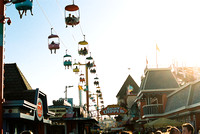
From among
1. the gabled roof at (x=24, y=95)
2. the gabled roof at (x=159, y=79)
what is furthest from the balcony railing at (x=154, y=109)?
the gabled roof at (x=24, y=95)

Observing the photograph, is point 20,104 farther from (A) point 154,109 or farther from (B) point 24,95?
(A) point 154,109

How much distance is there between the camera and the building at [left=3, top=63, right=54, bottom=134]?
1797 centimetres

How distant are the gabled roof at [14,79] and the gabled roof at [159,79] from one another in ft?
59.4

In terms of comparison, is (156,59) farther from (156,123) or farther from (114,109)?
(156,123)

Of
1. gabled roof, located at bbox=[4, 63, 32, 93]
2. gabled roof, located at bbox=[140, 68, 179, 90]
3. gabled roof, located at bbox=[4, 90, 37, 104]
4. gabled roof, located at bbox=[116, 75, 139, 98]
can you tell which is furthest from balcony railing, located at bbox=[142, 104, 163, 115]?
gabled roof, located at bbox=[116, 75, 139, 98]

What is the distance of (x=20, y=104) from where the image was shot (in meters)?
18.0

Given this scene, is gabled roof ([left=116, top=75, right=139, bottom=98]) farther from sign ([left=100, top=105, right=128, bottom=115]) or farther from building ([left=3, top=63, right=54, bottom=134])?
building ([left=3, top=63, right=54, bottom=134])

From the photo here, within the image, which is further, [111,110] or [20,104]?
[111,110]

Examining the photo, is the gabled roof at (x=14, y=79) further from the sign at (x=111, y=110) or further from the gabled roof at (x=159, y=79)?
the gabled roof at (x=159, y=79)

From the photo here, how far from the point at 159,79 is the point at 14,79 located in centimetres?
2012

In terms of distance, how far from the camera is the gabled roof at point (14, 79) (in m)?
23.3

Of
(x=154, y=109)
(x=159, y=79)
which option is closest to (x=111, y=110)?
(x=154, y=109)

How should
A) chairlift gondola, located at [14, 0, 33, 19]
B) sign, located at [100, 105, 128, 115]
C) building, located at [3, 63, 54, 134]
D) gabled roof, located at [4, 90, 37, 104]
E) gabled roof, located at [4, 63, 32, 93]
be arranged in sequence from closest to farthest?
chairlift gondola, located at [14, 0, 33, 19] → building, located at [3, 63, 54, 134] → gabled roof, located at [4, 90, 37, 104] → gabled roof, located at [4, 63, 32, 93] → sign, located at [100, 105, 128, 115]

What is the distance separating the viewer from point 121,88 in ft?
305
